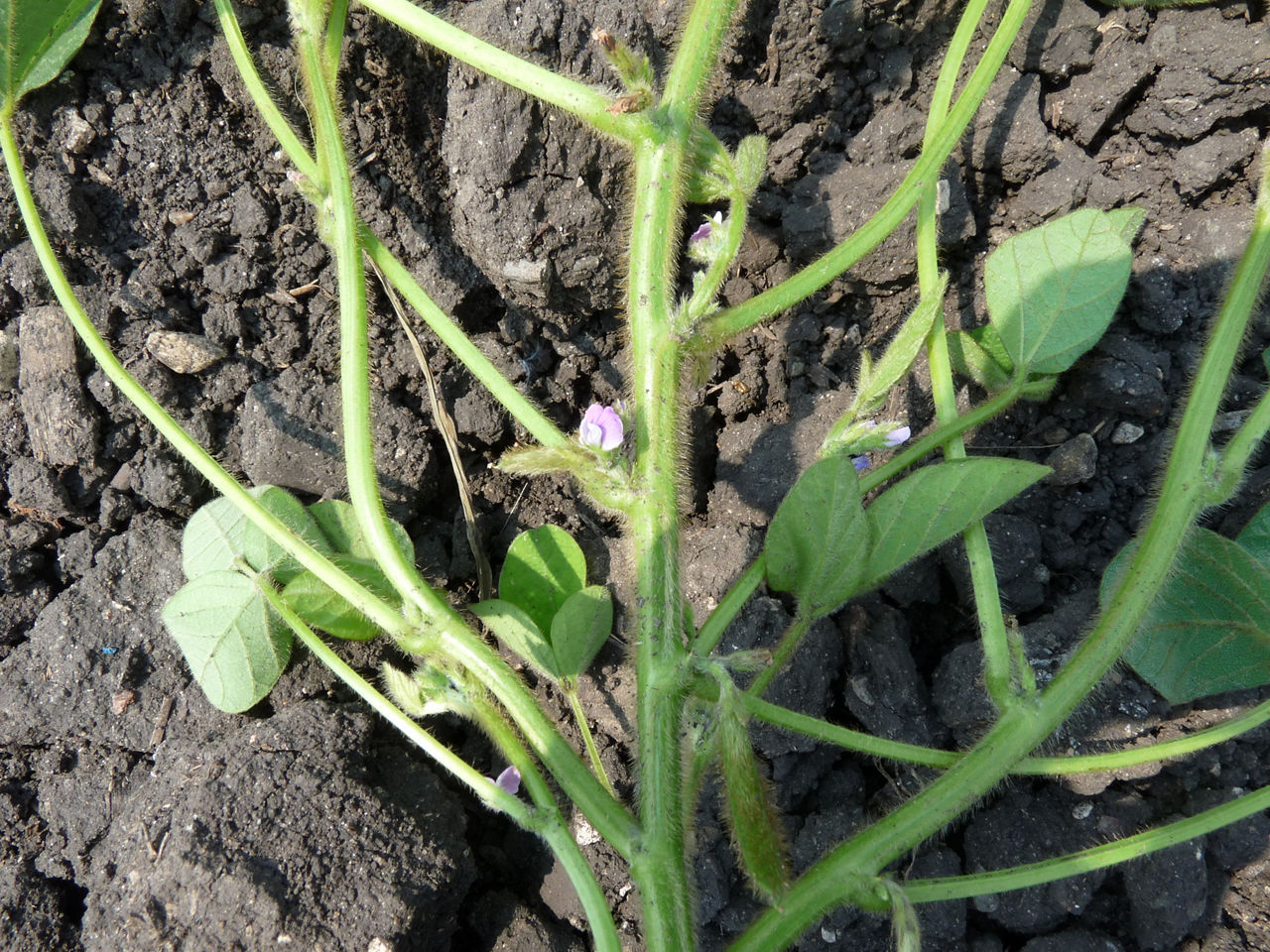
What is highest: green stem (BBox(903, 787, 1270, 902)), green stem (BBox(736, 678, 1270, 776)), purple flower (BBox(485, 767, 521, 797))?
green stem (BBox(736, 678, 1270, 776))

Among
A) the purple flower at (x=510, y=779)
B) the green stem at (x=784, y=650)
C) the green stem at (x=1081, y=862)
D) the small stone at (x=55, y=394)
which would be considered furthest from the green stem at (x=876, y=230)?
the small stone at (x=55, y=394)

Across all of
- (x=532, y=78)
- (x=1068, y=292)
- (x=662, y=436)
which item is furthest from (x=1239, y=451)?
(x=532, y=78)

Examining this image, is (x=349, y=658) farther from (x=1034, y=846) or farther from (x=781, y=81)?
(x=781, y=81)

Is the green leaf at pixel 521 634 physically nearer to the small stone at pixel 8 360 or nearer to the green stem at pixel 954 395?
the green stem at pixel 954 395

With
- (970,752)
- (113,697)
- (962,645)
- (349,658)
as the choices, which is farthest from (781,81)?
(113,697)

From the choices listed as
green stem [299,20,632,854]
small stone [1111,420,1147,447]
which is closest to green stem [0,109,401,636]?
green stem [299,20,632,854]

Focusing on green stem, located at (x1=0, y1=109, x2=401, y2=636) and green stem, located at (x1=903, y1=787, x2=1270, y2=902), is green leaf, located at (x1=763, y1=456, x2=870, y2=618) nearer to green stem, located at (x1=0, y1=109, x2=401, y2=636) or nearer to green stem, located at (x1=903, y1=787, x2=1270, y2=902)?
green stem, located at (x1=903, y1=787, x2=1270, y2=902)
